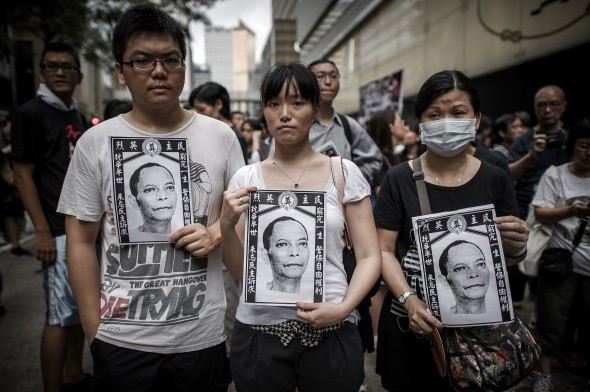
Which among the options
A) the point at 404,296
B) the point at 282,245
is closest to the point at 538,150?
the point at 404,296

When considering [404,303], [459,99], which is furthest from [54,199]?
[459,99]

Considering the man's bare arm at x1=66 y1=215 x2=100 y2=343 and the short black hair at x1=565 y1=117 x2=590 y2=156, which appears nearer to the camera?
the man's bare arm at x1=66 y1=215 x2=100 y2=343

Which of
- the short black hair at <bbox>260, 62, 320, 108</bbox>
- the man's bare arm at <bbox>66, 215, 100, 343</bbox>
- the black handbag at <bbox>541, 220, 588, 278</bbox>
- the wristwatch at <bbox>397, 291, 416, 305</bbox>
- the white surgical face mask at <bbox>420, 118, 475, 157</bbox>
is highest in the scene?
the short black hair at <bbox>260, 62, 320, 108</bbox>

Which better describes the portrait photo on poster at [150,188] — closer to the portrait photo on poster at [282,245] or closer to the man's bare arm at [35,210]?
the portrait photo on poster at [282,245]

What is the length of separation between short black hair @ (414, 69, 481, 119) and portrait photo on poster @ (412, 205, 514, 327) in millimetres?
509

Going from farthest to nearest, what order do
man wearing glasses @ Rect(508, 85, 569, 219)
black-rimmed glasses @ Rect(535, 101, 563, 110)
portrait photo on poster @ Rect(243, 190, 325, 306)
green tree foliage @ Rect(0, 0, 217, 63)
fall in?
1. green tree foliage @ Rect(0, 0, 217, 63)
2. black-rimmed glasses @ Rect(535, 101, 563, 110)
3. man wearing glasses @ Rect(508, 85, 569, 219)
4. portrait photo on poster @ Rect(243, 190, 325, 306)

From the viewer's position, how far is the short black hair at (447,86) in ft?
6.15

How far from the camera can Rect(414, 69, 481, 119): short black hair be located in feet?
6.15

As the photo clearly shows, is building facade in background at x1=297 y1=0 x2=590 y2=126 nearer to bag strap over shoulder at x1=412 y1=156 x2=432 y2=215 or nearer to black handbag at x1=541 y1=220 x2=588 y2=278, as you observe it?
black handbag at x1=541 y1=220 x2=588 y2=278

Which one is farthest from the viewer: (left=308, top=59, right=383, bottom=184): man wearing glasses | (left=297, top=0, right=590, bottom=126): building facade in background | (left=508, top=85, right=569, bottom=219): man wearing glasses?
(left=297, top=0, right=590, bottom=126): building facade in background

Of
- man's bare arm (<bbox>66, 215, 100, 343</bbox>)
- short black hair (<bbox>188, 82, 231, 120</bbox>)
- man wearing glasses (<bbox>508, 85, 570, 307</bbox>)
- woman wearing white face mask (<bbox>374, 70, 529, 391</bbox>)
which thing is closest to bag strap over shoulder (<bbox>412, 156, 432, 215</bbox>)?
woman wearing white face mask (<bbox>374, 70, 529, 391</bbox>)

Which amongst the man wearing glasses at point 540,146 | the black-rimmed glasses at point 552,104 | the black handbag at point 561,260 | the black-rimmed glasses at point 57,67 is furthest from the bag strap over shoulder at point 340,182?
the black-rimmed glasses at point 552,104

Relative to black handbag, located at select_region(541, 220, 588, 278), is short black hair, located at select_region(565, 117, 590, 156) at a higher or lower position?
higher

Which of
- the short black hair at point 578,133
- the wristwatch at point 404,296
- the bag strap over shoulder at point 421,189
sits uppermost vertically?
the short black hair at point 578,133
